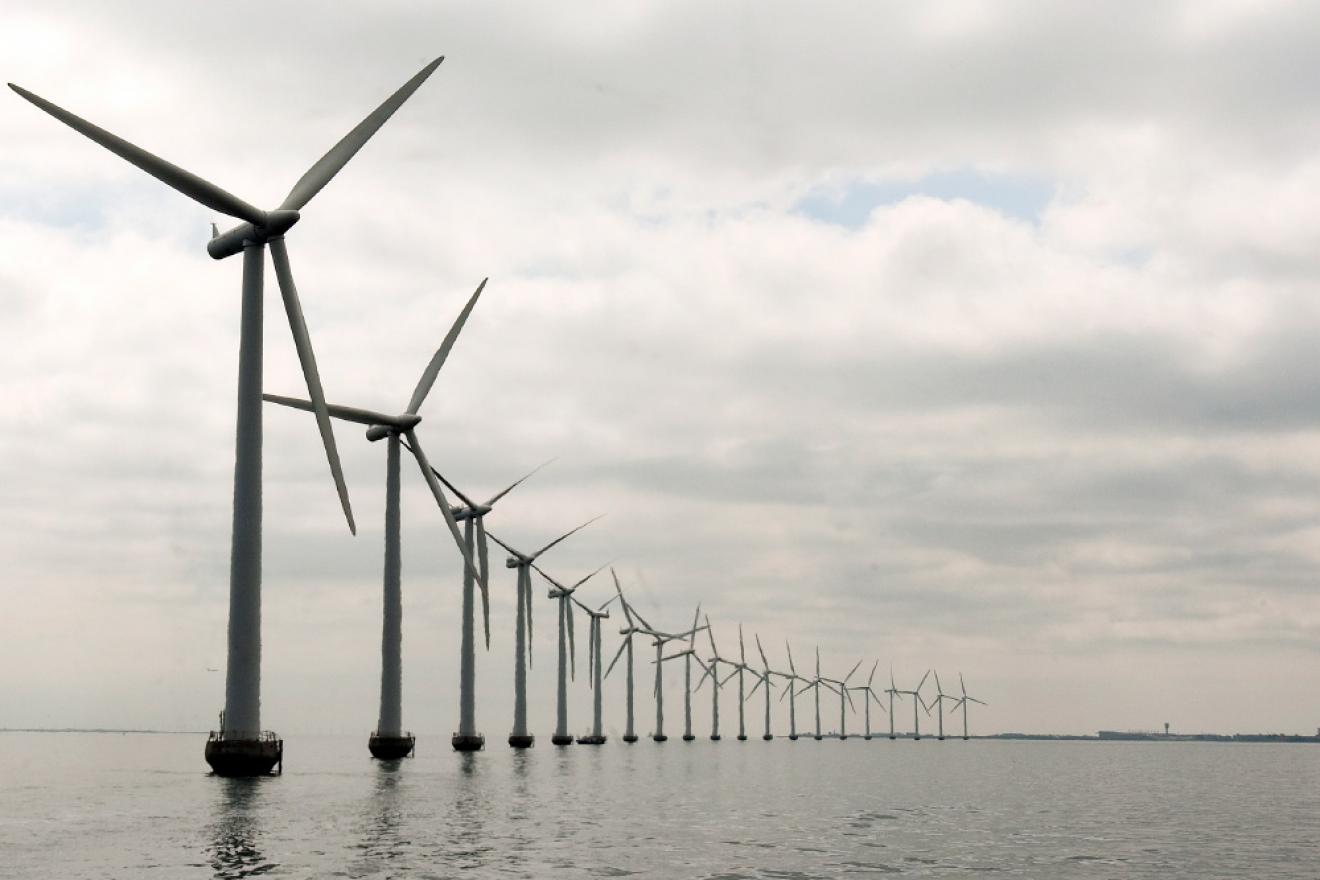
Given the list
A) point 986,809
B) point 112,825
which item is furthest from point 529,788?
point 112,825

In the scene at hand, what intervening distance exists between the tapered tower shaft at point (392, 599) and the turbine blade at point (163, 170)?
40633 mm

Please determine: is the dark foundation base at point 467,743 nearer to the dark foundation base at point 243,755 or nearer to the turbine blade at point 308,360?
the dark foundation base at point 243,755

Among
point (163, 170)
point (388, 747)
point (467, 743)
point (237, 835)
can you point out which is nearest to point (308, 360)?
point (163, 170)

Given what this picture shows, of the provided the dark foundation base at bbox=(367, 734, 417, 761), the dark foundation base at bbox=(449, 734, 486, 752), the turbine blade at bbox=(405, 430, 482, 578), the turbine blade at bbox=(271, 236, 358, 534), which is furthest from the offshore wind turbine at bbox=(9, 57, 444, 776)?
the dark foundation base at bbox=(449, 734, 486, 752)

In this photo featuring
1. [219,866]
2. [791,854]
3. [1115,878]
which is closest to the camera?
[219,866]

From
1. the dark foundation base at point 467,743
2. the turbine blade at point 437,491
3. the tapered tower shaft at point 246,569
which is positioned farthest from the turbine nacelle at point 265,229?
the dark foundation base at point 467,743

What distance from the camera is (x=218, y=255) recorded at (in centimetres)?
9769

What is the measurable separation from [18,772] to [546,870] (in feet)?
390

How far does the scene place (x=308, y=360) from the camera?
84.5m

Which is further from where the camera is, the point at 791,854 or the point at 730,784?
the point at 730,784

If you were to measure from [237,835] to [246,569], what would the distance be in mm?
33185

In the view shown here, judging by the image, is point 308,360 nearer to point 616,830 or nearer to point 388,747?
point 616,830

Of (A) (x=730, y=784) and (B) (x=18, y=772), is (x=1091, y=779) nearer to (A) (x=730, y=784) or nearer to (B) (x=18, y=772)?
(A) (x=730, y=784)

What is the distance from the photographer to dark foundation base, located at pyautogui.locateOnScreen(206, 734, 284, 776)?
3556 inches
